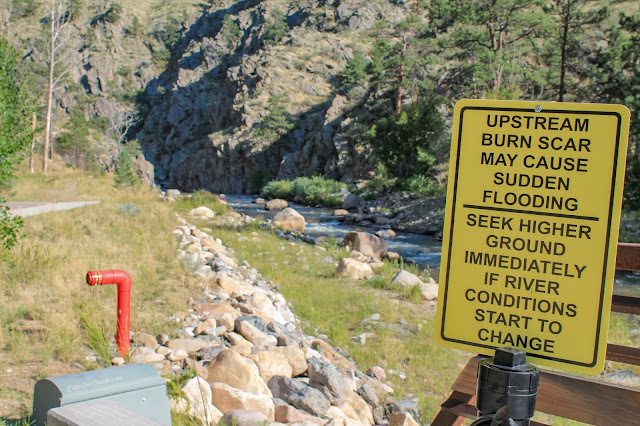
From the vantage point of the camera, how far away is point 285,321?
795cm

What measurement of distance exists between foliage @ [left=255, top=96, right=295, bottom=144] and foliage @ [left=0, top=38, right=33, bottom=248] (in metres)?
54.3

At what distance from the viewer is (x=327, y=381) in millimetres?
5184

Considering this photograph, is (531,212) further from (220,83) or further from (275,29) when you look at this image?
(220,83)

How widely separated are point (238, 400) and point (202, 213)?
54.1ft

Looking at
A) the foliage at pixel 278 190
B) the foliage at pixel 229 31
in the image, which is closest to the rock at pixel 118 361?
the foliage at pixel 278 190

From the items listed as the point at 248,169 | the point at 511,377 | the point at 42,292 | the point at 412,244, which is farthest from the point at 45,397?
the point at 248,169

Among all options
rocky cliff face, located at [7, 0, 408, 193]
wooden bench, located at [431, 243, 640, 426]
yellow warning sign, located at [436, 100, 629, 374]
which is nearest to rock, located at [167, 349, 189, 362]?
wooden bench, located at [431, 243, 640, 426]

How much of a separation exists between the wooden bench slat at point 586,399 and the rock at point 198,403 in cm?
227

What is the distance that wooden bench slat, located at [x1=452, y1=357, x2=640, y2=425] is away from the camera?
199 centimetres

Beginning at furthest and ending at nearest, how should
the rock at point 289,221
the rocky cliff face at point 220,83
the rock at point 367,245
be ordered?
Result: the rocky cliff face at point 220,83
the rock at point 289,221
the rock at point 367,245

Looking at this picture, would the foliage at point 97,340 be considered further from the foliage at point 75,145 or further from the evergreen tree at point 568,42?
the foliage at point 75,145

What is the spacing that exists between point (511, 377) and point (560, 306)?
0.27 meters

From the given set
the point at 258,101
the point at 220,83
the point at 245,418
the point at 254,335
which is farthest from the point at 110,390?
the point at 220,83

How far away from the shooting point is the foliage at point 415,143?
34812 mm
